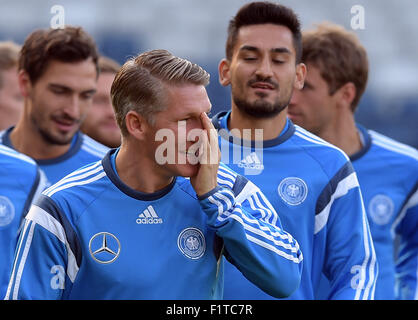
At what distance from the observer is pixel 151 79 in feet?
10.0

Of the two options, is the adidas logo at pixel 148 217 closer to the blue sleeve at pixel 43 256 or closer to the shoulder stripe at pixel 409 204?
the blue sleeve at pixel 43 256

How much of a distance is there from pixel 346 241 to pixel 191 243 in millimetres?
1070

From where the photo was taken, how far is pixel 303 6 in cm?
1347

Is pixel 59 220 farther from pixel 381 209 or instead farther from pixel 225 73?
pixel 381 209

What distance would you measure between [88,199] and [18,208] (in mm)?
1778

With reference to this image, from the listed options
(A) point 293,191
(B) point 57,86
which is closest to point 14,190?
(B) point 57,86

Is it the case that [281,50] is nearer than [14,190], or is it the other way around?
[281,50]

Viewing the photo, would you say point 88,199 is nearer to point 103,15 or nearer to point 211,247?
point 211,247

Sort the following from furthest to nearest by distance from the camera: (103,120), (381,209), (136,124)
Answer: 1. (103,120)
2. (381,209)
3. (136,124)

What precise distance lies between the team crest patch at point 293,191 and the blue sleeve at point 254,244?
0.87 metres

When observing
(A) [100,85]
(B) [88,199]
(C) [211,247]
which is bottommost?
(C) [211,247]

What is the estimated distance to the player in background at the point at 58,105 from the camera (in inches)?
210

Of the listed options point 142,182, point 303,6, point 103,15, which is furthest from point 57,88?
point 303,6
